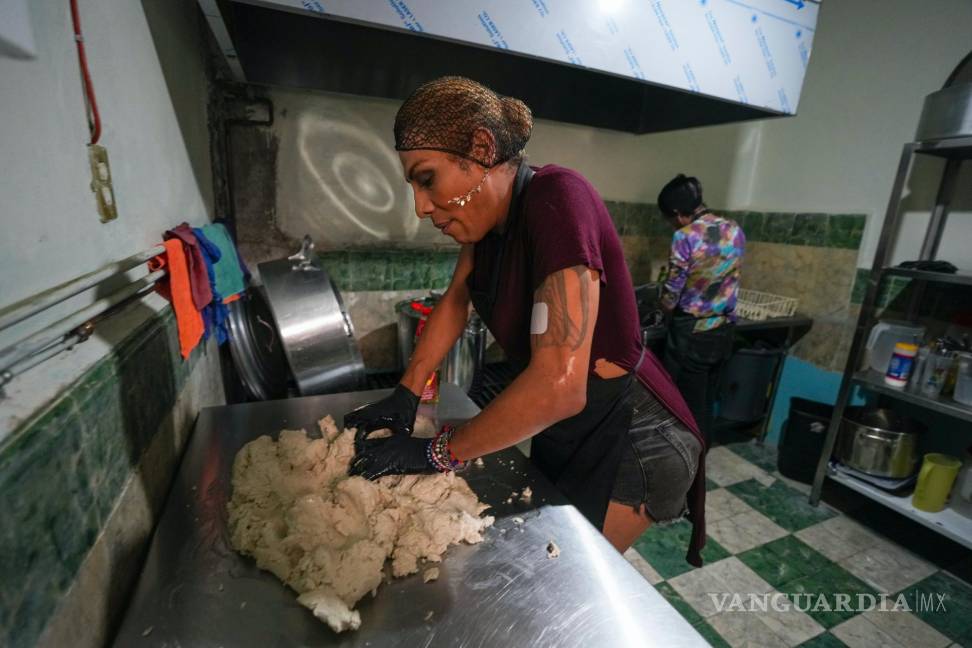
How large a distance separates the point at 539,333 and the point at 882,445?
2456mm

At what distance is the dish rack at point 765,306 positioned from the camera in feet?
9.83

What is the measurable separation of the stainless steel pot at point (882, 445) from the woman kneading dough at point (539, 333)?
1.59 m

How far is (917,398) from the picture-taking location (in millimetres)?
2045

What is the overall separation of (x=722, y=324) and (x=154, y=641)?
2802mm

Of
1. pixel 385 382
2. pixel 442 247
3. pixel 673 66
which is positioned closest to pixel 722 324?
pixel 673 66

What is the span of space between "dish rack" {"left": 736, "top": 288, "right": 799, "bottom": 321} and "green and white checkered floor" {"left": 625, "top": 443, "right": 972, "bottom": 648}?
1112mm

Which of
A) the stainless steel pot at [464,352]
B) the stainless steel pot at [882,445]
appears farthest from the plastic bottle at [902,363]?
the stainless steel pot at [464,352]

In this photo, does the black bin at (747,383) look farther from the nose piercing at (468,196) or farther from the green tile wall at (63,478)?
the green tile wall at (63,478)


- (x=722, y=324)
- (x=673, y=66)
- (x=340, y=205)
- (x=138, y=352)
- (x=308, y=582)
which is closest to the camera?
(x=308, y=582)

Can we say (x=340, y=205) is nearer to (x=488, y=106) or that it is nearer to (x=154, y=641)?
(x=488, y=106)

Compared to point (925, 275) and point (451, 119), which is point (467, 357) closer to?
point (451, 119)

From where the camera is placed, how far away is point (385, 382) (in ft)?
8.11

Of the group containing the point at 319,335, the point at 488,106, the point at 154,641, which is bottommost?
the point at 154,641

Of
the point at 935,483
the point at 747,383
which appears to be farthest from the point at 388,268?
the point at 935,483
